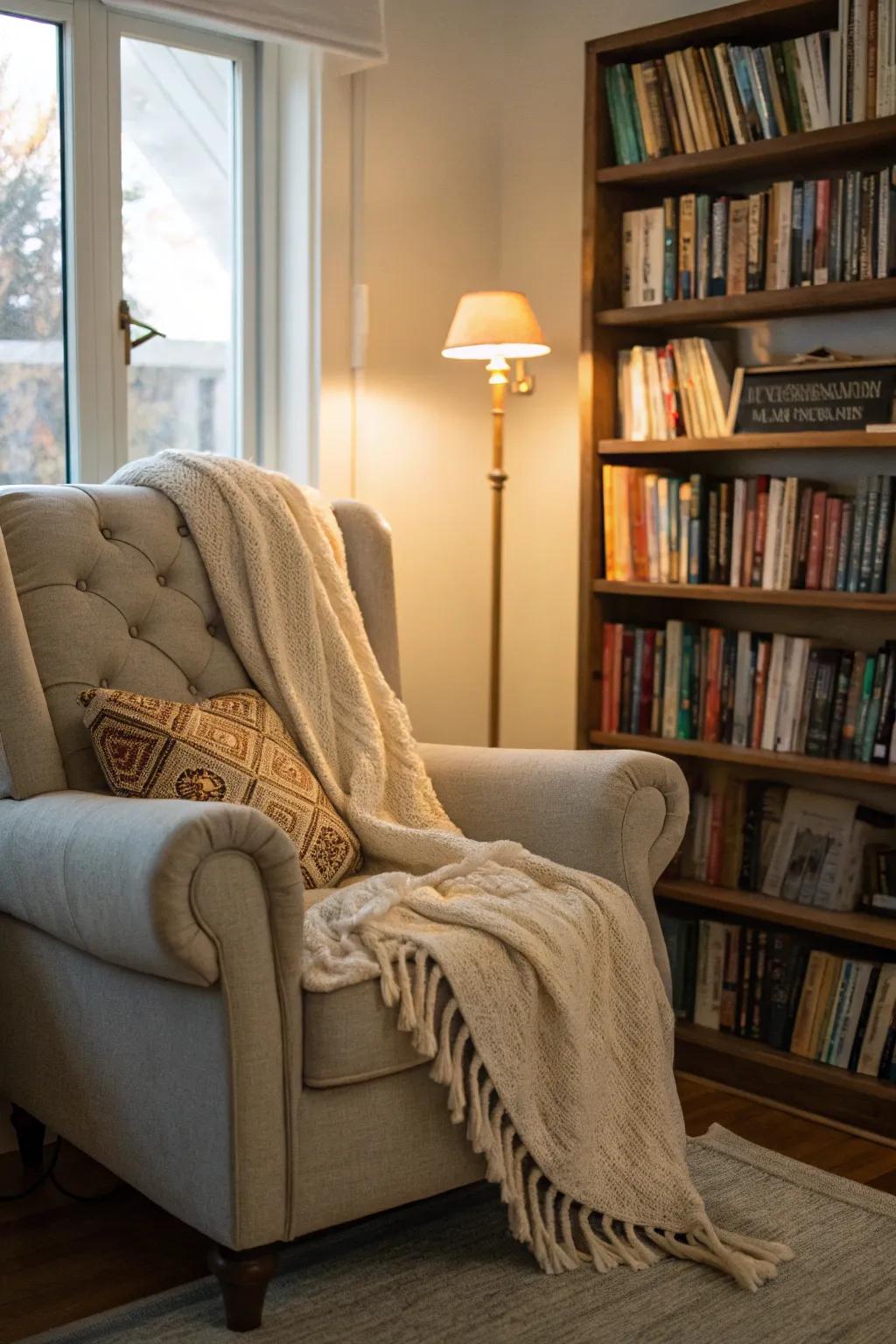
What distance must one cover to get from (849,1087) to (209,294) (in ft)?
6.29

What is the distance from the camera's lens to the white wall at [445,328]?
320 cm

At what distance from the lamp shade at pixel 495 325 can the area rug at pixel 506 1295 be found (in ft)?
5.23

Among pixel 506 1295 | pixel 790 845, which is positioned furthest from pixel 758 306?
pixel 506 1295

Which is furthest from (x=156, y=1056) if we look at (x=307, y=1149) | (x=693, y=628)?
(x=693, y=628)

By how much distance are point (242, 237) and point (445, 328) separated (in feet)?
1.72

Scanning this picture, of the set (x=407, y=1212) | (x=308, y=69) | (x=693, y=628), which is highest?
(x=308, y=69)

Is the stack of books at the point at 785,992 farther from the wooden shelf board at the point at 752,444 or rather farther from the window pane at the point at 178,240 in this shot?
the window pane at the point at 178,240

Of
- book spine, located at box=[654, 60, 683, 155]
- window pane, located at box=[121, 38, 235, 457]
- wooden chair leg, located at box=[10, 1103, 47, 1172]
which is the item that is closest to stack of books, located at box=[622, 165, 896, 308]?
book spine, located at box=[654, 60, 683, 155]

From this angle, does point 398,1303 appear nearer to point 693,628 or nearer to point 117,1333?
point 117,1333

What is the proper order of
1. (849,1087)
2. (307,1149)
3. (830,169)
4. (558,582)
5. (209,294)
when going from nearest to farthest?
(307,1149)
(849,1087)
(830,169)
(209,294)
(558,582)

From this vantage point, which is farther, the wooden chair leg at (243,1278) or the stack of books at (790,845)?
the stack of books at (790,845)

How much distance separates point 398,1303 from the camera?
6.28 feet

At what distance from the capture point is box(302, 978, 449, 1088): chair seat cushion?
181 cm

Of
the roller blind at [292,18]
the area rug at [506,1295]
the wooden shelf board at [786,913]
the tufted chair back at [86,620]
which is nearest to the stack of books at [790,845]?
the wooden shelf board at [786,913]
